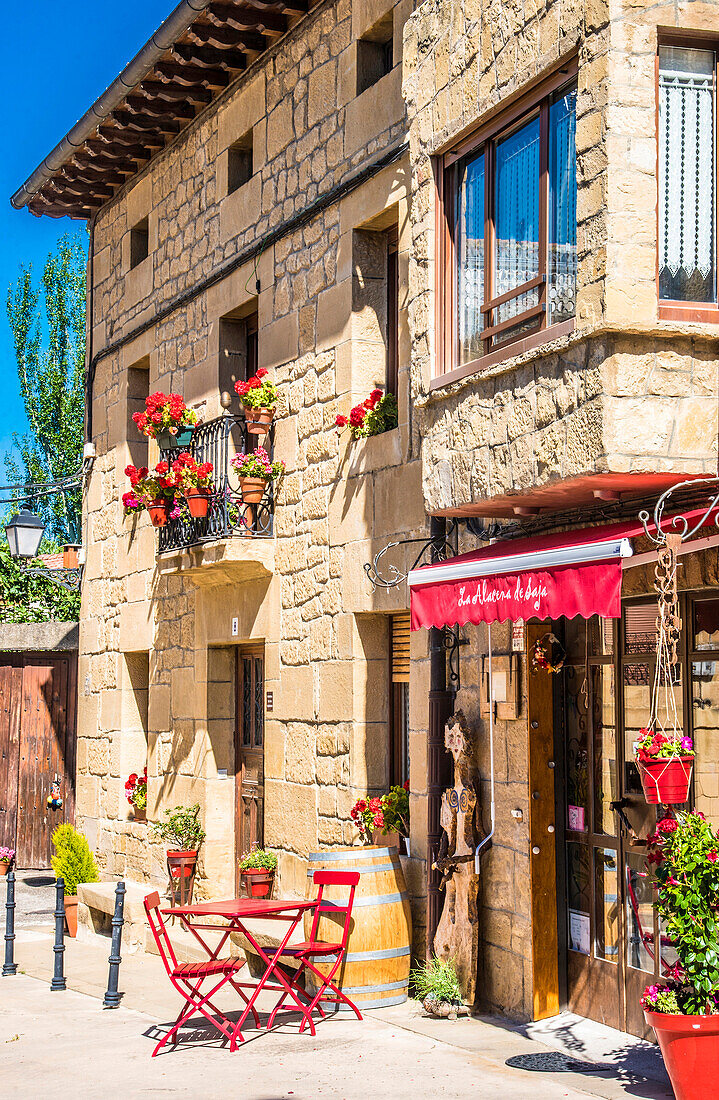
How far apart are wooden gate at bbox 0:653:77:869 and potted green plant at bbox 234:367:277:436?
7334 mm

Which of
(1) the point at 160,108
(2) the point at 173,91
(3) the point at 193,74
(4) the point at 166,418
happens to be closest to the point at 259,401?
(4) the point at 166,418

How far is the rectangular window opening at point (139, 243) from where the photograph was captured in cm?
1431

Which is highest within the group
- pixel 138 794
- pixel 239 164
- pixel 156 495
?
pixel 239 164

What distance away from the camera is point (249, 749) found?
11.3 metres

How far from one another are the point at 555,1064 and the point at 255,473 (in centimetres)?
516

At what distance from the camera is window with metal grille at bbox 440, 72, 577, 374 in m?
6.51

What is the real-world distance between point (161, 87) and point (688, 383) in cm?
781

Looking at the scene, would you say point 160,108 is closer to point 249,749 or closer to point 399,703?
point 249,749

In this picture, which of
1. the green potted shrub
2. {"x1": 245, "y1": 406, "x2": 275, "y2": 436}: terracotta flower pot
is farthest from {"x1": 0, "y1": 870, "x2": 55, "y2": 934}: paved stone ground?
{"x1": 245, "y1": 406, "x2": 275, "y2": 436}: terracotta flower pot

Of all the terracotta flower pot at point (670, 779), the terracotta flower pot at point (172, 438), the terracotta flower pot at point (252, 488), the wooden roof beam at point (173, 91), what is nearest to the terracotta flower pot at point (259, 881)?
the terracotta flower pot at point (252, 488)

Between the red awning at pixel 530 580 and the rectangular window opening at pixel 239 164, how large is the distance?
572 cm

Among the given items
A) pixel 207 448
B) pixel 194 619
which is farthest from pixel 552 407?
pixel 194 619

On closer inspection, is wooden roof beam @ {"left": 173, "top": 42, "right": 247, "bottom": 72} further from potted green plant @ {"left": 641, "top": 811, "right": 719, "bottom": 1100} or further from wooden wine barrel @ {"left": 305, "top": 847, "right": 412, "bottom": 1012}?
potted green plant @ {"left": 641, "top": 811, "right": 719, "bottom": 1100}

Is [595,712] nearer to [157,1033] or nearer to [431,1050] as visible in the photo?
[431,1050]
